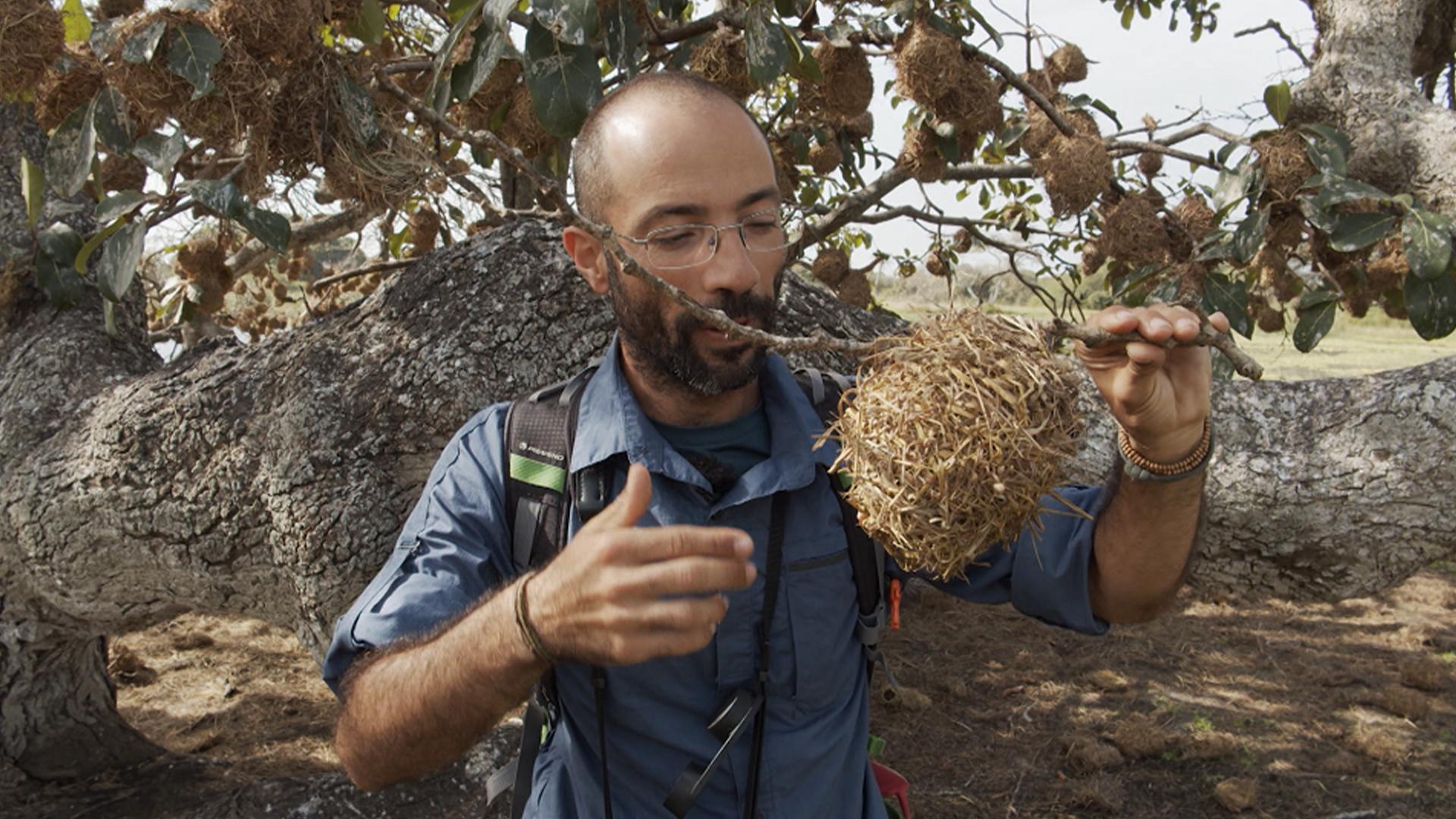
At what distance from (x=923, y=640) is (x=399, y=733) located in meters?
3.85

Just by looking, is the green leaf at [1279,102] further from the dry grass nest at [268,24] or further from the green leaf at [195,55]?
the green leaf at [195,55]

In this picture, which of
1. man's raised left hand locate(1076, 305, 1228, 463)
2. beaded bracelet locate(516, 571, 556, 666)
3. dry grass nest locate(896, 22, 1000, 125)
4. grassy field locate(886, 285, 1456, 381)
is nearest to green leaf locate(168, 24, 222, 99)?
beaded bracelet locate(516, 571, 556, 666)

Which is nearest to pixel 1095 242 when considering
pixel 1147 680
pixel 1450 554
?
pixel 1450 554

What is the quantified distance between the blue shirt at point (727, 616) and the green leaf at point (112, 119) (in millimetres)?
1372

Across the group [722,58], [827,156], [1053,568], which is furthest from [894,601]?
[827,156]

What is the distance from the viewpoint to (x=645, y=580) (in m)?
1.16

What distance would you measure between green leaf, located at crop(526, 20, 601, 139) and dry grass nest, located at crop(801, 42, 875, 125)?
0.94 m

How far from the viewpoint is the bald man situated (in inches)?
63.6

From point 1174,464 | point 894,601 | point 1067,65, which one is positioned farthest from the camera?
point 1067,65

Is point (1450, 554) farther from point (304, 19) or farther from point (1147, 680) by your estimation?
point (304, 19)

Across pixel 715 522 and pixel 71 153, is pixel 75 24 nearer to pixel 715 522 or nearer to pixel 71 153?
pixel 71 153

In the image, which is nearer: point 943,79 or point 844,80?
point 943,79

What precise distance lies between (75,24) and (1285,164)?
3.36m

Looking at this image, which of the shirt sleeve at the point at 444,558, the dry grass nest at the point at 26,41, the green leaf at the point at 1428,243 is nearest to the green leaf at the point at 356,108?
the dry grass nest at the point at 26,41
